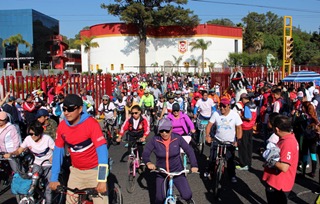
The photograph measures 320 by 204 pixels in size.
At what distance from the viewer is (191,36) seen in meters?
55.9

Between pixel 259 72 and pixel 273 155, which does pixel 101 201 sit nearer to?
pixel 273 155

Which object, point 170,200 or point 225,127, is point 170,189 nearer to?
point 170,200

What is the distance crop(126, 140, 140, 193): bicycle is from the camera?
23.6ft

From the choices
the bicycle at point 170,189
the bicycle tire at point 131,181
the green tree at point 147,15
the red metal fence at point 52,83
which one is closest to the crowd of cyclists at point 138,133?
the bicycle at point 170,189

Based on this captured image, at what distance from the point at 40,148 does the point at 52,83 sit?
11348mm

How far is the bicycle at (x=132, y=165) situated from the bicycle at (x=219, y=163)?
1.63 meters

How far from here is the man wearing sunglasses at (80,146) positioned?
4.07 m

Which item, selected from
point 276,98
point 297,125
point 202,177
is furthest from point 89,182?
point 276,98

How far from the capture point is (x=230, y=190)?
7.18 m

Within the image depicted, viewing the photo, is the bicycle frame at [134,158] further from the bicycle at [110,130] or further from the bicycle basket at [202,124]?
the bicycle at [110,130]

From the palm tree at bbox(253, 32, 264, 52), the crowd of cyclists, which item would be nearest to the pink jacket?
the crowd of cyclists

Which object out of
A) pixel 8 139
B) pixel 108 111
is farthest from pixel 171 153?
pixel 108 111

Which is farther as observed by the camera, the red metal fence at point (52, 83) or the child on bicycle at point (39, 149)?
the red metal fence at point (52, 83)

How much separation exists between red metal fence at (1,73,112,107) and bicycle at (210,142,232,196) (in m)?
10.7
